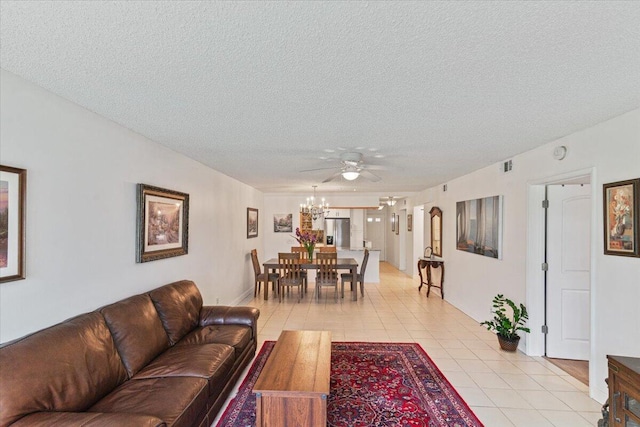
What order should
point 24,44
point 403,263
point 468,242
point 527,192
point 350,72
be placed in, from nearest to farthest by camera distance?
point 24,44, point 350,72, point 527,192, point 468,242, point 403,263

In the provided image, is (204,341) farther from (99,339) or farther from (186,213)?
(186,213)

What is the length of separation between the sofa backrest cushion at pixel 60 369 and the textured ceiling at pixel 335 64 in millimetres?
1507

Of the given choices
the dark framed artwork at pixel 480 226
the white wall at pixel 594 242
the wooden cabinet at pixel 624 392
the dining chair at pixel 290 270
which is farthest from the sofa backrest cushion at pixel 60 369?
the dark framed artwork at pixel 480 226

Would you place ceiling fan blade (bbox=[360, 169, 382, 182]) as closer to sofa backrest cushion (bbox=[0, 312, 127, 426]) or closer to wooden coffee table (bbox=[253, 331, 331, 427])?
wooden coffee table (bbox=[253, 331, 331, 427])

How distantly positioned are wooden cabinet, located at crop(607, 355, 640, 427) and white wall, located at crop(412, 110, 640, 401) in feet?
2.37

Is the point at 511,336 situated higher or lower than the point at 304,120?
lower

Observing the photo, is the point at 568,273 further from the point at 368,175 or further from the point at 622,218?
the point at 368,175

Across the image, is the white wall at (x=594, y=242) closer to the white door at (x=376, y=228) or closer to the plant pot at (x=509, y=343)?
the plant pot at (x=509, y=343)

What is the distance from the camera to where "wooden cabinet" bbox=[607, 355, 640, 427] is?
166cm

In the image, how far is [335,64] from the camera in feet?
5.47

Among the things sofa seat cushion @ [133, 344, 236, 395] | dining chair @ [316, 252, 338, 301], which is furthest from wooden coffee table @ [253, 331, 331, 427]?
dining chair @ [316, 252, 338, 301]

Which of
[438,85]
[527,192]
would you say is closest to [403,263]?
[527,192]

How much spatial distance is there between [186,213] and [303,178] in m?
2.32

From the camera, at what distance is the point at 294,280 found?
19.8 ft
